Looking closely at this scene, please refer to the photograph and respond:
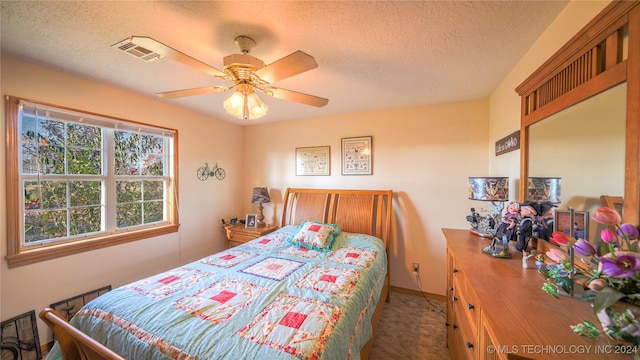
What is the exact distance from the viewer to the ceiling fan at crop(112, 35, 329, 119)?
3.73ft

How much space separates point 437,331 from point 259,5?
9.68ft

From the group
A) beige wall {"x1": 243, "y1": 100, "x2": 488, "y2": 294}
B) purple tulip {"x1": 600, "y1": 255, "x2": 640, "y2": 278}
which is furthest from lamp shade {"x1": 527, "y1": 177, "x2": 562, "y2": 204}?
beige wall {"x1": 243, "y1": 100, "x2": 488, "y2": 294}

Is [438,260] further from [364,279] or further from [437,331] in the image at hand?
[364,279]

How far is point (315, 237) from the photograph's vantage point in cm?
252

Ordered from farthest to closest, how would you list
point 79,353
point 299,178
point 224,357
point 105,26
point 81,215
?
point 299,178 < point 81,215 < point 105,26 < point 79,353 < point 224,357

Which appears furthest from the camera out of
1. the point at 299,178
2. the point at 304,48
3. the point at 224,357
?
the point at 299,178

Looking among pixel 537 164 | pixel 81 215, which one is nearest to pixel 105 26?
pixel 81 215

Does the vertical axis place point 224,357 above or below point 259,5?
below

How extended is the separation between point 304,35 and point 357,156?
1905 millimetres

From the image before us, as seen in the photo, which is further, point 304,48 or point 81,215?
point 81,215

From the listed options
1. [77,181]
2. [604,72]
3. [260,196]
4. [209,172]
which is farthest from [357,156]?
[77,181]

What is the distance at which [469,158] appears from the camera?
2.62 meters

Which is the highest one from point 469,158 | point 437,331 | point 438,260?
point 469,158

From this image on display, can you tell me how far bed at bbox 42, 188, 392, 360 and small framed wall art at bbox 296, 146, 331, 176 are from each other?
1.26m
